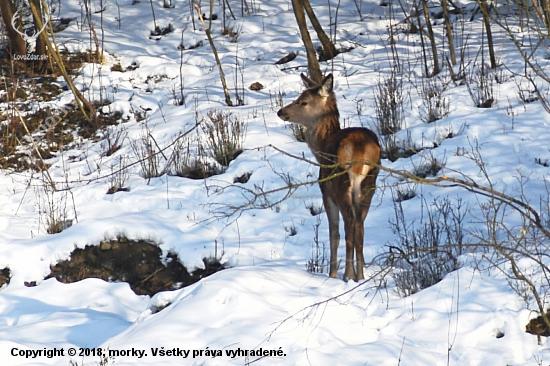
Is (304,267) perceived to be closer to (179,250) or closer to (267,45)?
→ (179,250)

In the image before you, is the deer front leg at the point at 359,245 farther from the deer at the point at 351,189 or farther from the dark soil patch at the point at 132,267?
the dark soil patch at the point at 132,267

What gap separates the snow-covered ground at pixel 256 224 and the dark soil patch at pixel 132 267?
110 millimetres

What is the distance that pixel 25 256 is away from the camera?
6707 mm

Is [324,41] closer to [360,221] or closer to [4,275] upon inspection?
[360,221]

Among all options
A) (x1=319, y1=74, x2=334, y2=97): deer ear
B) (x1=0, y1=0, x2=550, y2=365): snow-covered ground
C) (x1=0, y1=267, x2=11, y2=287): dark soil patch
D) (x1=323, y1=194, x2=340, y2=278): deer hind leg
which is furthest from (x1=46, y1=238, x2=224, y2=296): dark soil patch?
(x1=319, y1=74, x2=334, y2=97): deer ear

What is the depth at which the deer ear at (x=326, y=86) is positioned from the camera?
6402 millimetres

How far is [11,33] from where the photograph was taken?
40.7 ft

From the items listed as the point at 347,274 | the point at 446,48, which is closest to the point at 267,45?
the point at 446,48

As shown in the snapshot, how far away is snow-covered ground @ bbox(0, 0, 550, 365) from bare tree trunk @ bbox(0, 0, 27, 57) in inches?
45.3

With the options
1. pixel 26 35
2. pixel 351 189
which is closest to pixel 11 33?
pixel 26 35

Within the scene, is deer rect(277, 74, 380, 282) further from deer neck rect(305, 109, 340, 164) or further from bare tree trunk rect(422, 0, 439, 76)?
bare tree trunk rect(422, 0, 439, 76)

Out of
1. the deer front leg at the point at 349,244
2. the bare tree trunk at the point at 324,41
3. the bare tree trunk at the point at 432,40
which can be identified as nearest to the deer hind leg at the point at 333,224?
the deer front leg at the point at 349,244

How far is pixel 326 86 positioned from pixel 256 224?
1.80 m

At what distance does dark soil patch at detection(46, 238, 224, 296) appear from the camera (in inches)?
252
